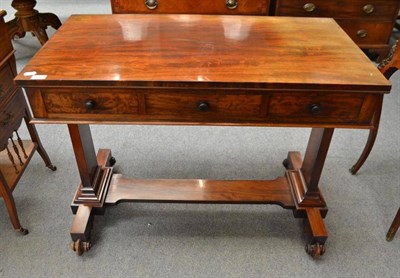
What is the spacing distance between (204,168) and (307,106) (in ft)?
3.02

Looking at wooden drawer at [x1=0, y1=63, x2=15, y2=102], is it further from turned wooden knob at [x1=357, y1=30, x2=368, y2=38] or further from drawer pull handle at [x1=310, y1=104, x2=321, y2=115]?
turned wooden knob at [x1=357, y1=30, x2=368, y2=38]

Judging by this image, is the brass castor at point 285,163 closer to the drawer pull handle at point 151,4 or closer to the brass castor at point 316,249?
the brass castor at point 316,249

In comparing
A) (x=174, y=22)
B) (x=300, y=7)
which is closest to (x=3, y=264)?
(x=174, y=22)

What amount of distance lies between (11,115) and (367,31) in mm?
2527

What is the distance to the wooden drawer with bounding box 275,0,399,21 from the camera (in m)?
2.39

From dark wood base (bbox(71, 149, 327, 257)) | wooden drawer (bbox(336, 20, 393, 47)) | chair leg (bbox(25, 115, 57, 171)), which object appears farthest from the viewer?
wooden drawer (bbox(336, 20, 393, 47))

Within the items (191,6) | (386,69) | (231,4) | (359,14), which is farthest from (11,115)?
(359,14)

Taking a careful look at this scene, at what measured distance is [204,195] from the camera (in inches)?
61.6

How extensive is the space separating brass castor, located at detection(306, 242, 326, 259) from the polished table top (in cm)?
73

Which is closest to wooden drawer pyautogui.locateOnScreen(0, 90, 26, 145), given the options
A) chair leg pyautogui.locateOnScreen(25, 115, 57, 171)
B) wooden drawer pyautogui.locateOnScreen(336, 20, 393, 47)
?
chair leg pyautogui.locateOnScreen(25, 115, 57, 171)

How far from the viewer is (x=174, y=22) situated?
145 cm

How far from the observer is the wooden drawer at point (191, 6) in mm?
2195

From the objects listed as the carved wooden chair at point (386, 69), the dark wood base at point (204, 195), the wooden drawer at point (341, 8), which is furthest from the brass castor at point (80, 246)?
the wooden drawer at point (341, 8)

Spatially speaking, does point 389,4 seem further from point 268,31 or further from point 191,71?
point 191,71
